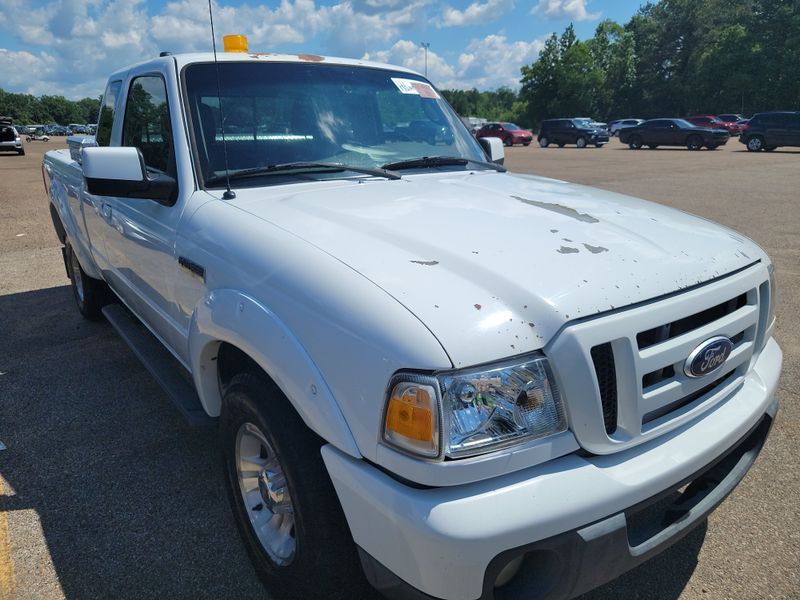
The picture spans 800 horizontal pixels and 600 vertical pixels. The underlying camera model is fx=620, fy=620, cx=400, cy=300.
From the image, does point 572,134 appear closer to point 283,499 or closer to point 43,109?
point 283,499

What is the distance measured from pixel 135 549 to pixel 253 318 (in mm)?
1272

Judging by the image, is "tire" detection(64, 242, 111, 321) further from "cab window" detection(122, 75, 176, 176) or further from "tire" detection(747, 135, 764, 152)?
"tire" detection(747, 135, 764, 152)

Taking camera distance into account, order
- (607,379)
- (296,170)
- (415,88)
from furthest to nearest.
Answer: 1. (415,88)
2. (296,170)
3. (607,379)

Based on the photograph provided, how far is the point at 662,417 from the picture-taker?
6.04 ft

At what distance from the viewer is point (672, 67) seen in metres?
75.8

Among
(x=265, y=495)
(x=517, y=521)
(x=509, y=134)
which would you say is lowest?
(x=265, y=495)

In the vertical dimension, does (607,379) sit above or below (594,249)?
below

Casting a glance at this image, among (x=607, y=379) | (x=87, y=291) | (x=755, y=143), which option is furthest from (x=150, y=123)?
(x=755, y=143)

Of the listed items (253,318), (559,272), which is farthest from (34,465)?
(559,272)

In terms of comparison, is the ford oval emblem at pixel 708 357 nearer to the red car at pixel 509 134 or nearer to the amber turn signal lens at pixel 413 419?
the amber turn signal lens at pixel 413 419

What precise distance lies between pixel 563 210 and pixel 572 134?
36548 millimetres

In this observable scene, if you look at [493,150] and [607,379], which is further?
[493,150]

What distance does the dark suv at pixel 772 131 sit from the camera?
85.9ft

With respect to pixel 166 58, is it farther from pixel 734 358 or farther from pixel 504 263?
pixel 734 358
